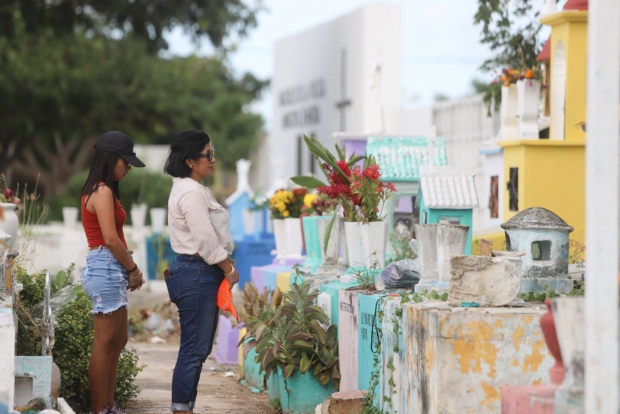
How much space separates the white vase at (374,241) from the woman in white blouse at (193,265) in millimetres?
1423

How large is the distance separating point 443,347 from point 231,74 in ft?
142

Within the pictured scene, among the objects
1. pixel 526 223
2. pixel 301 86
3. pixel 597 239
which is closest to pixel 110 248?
pixel 526 223

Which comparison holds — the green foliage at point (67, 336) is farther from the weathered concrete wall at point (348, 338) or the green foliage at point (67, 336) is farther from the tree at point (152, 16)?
the tree at point (152, 16)

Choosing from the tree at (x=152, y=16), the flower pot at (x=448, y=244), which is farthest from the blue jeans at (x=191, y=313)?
the tree at (x=152, y=16)

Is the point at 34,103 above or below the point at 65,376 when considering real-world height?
above

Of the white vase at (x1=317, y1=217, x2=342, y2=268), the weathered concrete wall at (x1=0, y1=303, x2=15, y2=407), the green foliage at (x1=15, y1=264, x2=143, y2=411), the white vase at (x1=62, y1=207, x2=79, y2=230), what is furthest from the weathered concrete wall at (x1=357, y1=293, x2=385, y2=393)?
the white vase at (x1=62, y1=207, x2=79, y2=230)

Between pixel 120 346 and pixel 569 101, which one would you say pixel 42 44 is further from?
pixel 120 346

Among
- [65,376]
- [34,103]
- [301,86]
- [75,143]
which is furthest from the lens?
[75,143]

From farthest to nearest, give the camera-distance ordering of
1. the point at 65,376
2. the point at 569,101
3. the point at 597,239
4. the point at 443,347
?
1. the point at 569,101
2. the point at 65,376
3. the point at 443,347
4. the point at 597,239

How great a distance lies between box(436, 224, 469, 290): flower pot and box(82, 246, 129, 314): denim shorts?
5.99 feet

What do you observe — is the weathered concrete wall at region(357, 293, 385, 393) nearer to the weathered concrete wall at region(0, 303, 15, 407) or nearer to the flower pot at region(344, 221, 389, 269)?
the flower pot at region(344, 221, 389, 269)

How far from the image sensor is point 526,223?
19.4 feet

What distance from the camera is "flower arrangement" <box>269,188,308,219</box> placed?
10398mm

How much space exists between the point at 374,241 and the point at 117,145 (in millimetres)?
2026
